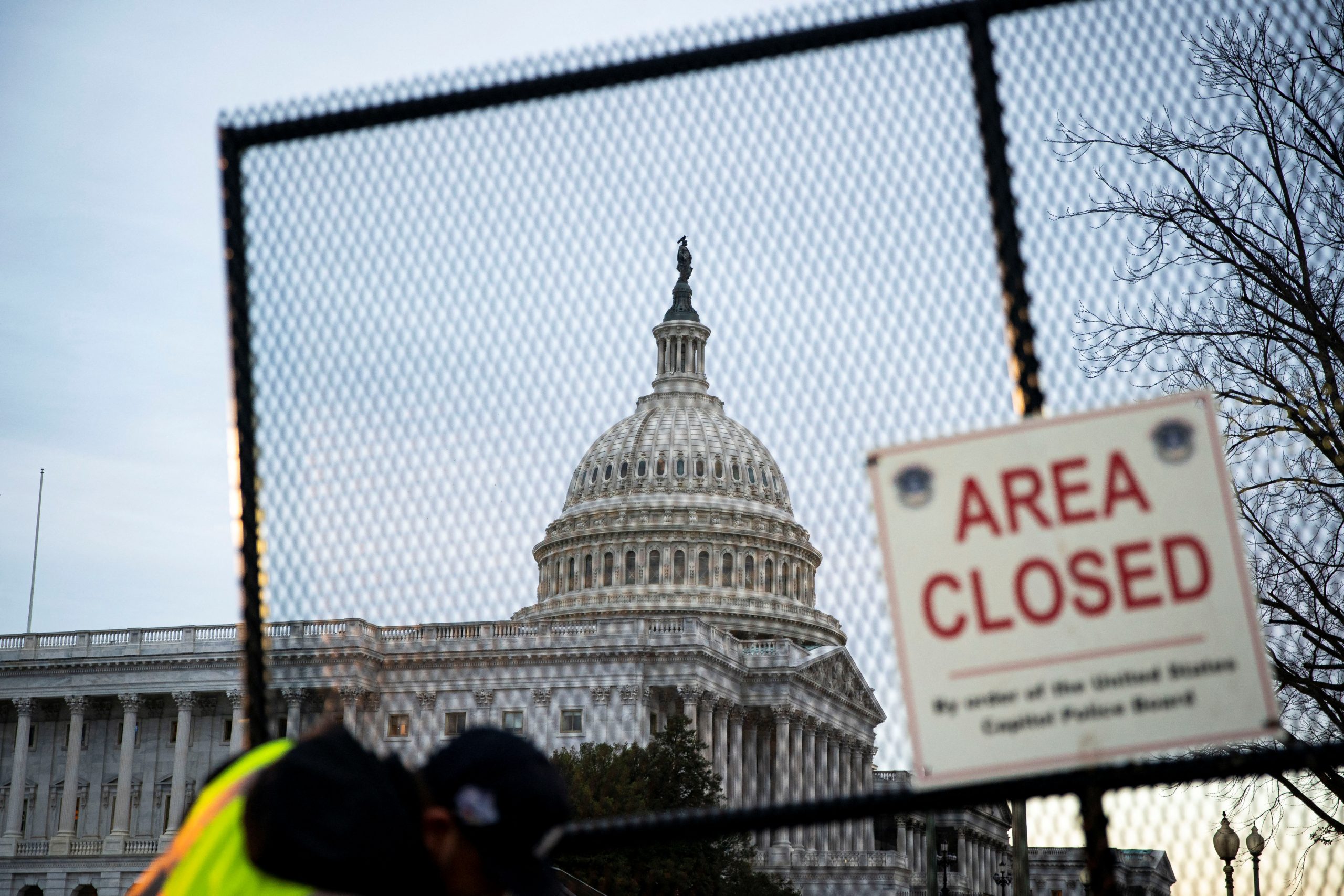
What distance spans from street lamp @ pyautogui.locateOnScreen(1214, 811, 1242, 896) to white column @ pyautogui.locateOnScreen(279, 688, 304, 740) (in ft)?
13.5

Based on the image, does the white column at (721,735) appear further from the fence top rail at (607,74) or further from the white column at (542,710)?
the fence top rail at (607,74)

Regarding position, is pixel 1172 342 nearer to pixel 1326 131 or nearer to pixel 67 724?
pixel 1326 131

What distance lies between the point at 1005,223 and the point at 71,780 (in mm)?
83008

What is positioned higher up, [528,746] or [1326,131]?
[1326,131]

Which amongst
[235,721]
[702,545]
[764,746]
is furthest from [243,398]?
[702,545]

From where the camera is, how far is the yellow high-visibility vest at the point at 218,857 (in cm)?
288

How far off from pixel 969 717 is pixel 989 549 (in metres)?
0.47

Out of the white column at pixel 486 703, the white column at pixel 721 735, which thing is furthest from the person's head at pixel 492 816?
the white column at pixel 721 735

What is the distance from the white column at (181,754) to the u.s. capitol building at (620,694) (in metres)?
0.11

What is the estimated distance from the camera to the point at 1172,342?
1045cm

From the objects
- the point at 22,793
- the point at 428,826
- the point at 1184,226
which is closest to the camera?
the point at 428,826

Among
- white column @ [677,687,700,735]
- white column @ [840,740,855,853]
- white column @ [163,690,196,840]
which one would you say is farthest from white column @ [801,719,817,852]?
white column @ [163,690,196,840]

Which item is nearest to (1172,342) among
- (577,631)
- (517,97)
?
(517,97)

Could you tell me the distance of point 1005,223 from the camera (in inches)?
199
